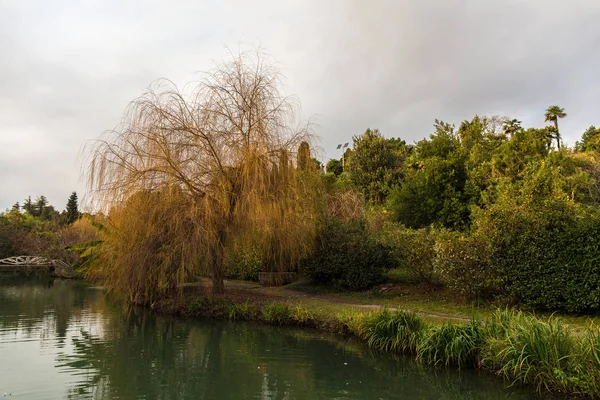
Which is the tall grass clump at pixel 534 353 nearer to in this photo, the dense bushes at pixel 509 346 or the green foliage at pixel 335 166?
the dense bushes at pixel 509 346

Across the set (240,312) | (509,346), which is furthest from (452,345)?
(240,312)

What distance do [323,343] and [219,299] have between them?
18.4 feet

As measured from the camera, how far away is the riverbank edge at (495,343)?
23.0ft

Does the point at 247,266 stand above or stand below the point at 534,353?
above

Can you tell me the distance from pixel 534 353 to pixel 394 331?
11.4 ft

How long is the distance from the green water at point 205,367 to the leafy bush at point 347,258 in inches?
242

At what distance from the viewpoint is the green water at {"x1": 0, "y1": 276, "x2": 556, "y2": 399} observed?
7.63 m

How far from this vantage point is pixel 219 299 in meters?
15.6

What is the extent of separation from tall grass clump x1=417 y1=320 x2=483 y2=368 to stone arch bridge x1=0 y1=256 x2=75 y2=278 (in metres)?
32.7

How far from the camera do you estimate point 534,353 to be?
7.61 m

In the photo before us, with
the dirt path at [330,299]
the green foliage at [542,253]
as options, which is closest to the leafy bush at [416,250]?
the green foliage at [542,253]

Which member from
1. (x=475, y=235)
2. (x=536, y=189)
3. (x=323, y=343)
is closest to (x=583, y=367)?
(x=323, y=343)

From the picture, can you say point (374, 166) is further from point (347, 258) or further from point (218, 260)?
point (218, 260)

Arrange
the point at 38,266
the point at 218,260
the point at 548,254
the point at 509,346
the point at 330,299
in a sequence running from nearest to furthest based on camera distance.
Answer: the point at 509,346 → the point at 548,254 → the point at 218,260 → the point at 330,299 → the point at 38,266
